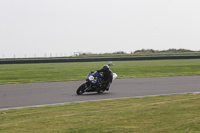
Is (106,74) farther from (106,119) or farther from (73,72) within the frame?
(73,72)

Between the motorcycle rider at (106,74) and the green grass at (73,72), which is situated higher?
the motorcycle rider at (106,74)

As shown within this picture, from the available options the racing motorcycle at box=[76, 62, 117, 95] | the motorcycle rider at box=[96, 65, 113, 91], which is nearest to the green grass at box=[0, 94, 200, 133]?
the racing motorcycle at box=[76, 62, 117, 95]

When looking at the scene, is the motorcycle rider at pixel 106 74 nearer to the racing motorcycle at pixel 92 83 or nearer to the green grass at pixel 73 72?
the racing motorcycle at pixel 92 83

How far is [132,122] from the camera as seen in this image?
786 centimetres

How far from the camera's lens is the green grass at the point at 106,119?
23.8ft

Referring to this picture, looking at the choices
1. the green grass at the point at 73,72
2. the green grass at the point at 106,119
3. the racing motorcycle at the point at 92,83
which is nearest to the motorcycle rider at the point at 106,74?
the racing motorcycle at the point at 92,83

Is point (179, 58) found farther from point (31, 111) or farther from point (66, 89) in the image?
point (31, 111)

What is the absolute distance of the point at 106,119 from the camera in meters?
8.33

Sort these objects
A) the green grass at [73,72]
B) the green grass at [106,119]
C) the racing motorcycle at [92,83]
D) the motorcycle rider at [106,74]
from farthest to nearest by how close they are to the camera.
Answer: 1. the green grass at [73,72]
2. the motorcycle rider at [106,74]
3. the racing motorcycle at [92,83]
4. the green grass at [106,119]

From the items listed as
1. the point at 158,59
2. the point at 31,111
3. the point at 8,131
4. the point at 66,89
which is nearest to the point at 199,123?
the point at 8,131

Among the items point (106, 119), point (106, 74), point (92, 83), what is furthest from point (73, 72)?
point (106, 119)

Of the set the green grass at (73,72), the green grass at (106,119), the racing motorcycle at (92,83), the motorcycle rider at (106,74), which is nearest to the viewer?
the green grass at (106,119)

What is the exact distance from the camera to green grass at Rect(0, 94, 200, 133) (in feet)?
23.8

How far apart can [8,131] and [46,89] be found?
30.0ft
